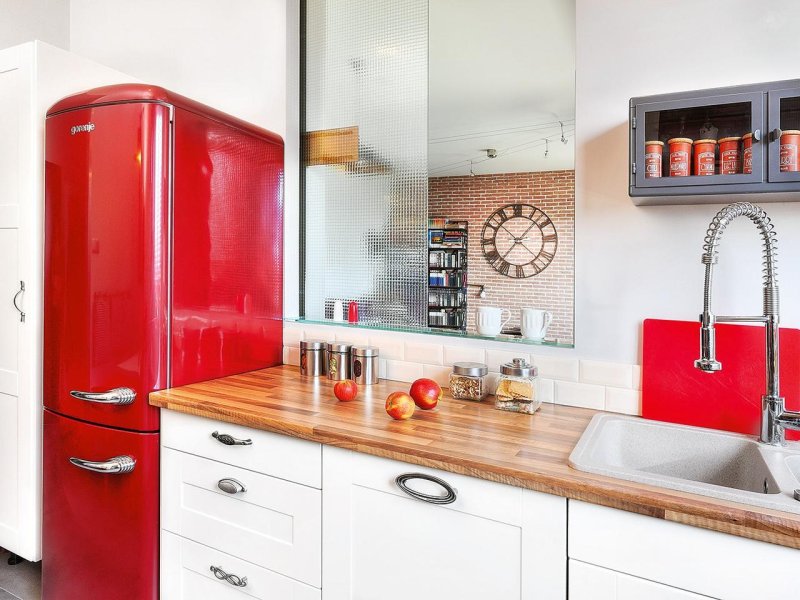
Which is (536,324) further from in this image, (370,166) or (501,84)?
(501,84)

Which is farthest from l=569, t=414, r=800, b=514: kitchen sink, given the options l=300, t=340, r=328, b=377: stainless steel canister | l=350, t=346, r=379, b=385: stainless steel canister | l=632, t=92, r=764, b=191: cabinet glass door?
l=300, t=340, r=328, b=377: stainless steel canister

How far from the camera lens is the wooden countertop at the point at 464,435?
961mm

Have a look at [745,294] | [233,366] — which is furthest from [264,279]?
[745,294]

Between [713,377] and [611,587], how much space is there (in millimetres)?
756

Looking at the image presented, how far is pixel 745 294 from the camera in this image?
1453 millimetres

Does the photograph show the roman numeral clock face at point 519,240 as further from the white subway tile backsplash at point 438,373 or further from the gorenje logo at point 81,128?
the gorenje logo at point 81,128

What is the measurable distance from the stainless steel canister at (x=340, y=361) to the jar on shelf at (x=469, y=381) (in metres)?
0.45

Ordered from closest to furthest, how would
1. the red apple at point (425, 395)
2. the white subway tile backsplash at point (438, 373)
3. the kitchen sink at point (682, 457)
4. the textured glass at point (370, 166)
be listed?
the kitchen sink at point (682, 457) < the red apple at point (425, 395) < the white subway tile backsplash at point (438, 373) < the textured glass at point (370, 166)

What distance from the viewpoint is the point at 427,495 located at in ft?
4.05

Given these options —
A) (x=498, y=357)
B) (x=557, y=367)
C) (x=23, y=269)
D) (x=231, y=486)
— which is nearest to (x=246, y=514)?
(x=231, y=486)

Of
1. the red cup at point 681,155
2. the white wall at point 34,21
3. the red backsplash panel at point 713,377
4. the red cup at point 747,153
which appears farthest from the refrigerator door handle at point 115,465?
the white wall at point 34,21

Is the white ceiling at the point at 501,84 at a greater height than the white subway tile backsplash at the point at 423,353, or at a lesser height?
greater

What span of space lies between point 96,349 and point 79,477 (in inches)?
18.3

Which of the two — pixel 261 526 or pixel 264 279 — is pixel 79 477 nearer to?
pixel 261 526
